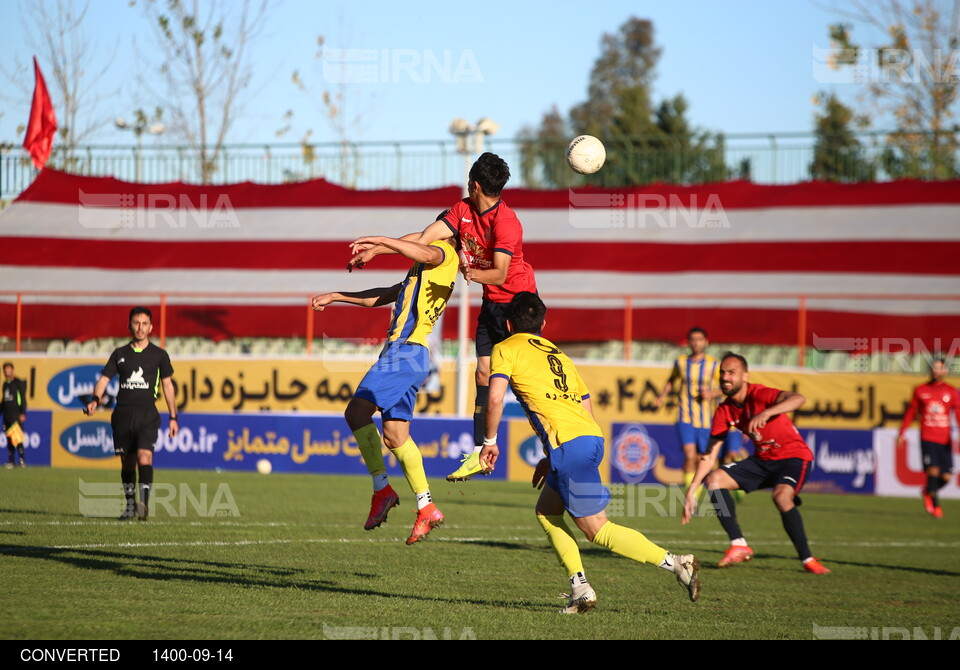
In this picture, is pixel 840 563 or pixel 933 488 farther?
pixel 933 488

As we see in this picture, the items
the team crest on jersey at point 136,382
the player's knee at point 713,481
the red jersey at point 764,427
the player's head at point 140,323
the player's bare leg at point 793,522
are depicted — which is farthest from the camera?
the team crest on jersey at point 136,382

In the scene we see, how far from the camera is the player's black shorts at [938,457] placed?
54.0ft

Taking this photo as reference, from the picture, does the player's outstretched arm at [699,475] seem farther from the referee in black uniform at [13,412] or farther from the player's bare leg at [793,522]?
the referee in black uniform at [13,412]

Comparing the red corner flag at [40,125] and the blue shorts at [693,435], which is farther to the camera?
the red corner flag at [40,125]

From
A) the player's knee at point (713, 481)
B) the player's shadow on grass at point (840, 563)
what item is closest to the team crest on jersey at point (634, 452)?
the player's shadow on grass at point (840, 563)

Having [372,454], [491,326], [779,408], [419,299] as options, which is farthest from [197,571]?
[779,408]

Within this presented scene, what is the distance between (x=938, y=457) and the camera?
1648cm

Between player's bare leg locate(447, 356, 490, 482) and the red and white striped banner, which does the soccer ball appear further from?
the red and white striped banner

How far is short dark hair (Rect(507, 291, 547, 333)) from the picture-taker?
23.3 feet

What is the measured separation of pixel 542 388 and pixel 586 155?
2267mm

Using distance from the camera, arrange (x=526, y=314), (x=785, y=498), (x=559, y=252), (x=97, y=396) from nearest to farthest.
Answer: (x=526, y=314), (x=785, y=498), (x=97, y=396), (x=559, y=252)

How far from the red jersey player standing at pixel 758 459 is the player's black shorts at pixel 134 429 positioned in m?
5.85

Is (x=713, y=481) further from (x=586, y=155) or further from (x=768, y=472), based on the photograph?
(x=586, y=155)
